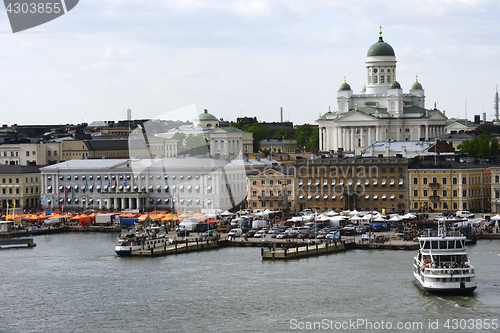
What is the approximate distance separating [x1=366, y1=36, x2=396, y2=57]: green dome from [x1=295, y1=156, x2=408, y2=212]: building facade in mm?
45631

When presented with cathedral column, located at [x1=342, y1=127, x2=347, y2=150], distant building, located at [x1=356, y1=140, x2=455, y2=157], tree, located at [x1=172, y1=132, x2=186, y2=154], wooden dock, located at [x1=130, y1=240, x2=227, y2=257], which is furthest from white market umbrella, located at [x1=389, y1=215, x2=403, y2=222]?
tree, located at [x1=172, y1=132, x2=186, y2=154]

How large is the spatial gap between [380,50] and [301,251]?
65.9 metres

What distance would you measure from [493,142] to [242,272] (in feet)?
158

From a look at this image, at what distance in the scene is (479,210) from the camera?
67.5 metres

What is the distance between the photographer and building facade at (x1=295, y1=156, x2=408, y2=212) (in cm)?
6862

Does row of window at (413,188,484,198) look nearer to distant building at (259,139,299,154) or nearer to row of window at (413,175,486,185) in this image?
row of window at (413,175,486,185)

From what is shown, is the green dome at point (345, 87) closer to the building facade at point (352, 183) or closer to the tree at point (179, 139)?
the tree at point (179, 139)

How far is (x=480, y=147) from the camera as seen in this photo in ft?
282

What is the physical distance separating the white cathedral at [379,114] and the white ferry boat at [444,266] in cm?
6370

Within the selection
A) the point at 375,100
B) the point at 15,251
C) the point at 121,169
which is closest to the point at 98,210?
the point at 121,169

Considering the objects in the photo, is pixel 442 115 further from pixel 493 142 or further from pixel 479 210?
pixel 479 210

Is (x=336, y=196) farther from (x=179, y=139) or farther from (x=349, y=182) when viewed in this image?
(x=179, y=139)

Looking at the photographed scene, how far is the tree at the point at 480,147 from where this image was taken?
8561 centimetres

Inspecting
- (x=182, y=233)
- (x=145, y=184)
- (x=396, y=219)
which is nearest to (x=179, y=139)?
(x=145, y=184)
